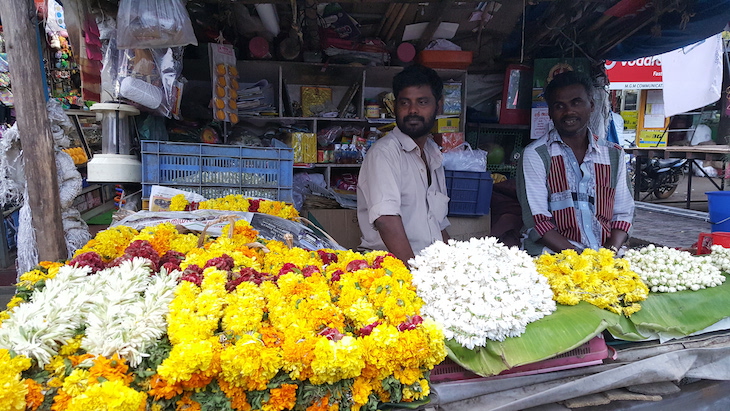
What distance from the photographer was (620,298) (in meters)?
1.85

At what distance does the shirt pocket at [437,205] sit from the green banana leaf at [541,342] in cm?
139

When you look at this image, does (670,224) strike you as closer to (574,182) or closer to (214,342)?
(574,182)

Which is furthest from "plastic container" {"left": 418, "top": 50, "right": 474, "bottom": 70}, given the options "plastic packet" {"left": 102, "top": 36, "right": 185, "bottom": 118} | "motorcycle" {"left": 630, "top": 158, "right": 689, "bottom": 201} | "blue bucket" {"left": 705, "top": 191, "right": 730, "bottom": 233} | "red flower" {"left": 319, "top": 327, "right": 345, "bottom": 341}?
"motorcycle" {"left": 630, "top": 158, "right": 689, "bottom": 201}

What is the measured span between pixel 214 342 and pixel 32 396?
1.54ft

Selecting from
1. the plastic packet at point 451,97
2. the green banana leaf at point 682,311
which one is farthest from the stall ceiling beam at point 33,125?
the plastic packet at point 451,97

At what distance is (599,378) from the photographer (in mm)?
1663

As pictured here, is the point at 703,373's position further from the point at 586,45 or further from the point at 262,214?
the point at 586,45

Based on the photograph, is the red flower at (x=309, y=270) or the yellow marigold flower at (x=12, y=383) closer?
the yellow marigold flower at (x=12, y=383)

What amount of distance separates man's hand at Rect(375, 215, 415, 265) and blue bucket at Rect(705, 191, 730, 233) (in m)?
4.75

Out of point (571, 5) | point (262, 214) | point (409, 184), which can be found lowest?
point (262, 214)

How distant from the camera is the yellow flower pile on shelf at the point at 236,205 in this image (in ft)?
8.94

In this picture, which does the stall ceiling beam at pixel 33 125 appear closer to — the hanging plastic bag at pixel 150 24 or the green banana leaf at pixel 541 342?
the hanging plastic bag at pixel 150 24

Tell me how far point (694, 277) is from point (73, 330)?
2.52 meters

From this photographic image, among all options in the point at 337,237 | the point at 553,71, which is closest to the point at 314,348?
the point at 337,237
